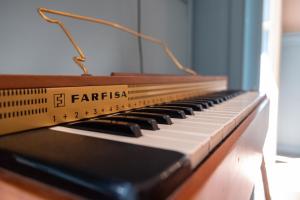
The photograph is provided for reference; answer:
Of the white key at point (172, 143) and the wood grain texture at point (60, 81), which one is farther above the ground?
the wood grain texture at point (60, 81)

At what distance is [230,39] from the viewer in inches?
80.6

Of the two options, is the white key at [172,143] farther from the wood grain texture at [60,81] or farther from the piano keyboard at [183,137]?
the wood grain texture at [60,81]

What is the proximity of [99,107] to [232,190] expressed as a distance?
0.94 ft

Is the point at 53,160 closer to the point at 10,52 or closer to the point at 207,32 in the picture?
the point at 10,52

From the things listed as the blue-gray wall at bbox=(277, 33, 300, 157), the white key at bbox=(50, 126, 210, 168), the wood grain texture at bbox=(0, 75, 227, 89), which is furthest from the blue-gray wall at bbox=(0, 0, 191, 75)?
the blue-gray wall at bbox=(277, 33, 300, 157)

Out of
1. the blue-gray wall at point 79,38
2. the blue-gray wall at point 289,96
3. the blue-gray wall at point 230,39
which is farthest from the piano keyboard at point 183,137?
the blue-gray wall at point 289,96

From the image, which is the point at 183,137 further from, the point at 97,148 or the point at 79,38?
the point at 79,38

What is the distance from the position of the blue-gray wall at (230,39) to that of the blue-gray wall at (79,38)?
61cm

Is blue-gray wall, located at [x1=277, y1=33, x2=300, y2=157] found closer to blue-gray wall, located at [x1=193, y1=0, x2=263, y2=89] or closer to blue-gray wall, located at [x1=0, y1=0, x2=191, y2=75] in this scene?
blue-gray wall, located at [x1=193, y1=0, x2=263, y2=89]

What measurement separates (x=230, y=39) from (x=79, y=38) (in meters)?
1.49

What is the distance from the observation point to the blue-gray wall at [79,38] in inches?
25.9

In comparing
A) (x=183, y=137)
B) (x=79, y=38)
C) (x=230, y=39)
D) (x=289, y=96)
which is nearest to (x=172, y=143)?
(x=183, y=137)

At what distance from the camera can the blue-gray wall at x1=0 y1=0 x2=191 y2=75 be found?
0.66 metres

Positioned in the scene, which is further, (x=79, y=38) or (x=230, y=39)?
(x=230, y=39)
